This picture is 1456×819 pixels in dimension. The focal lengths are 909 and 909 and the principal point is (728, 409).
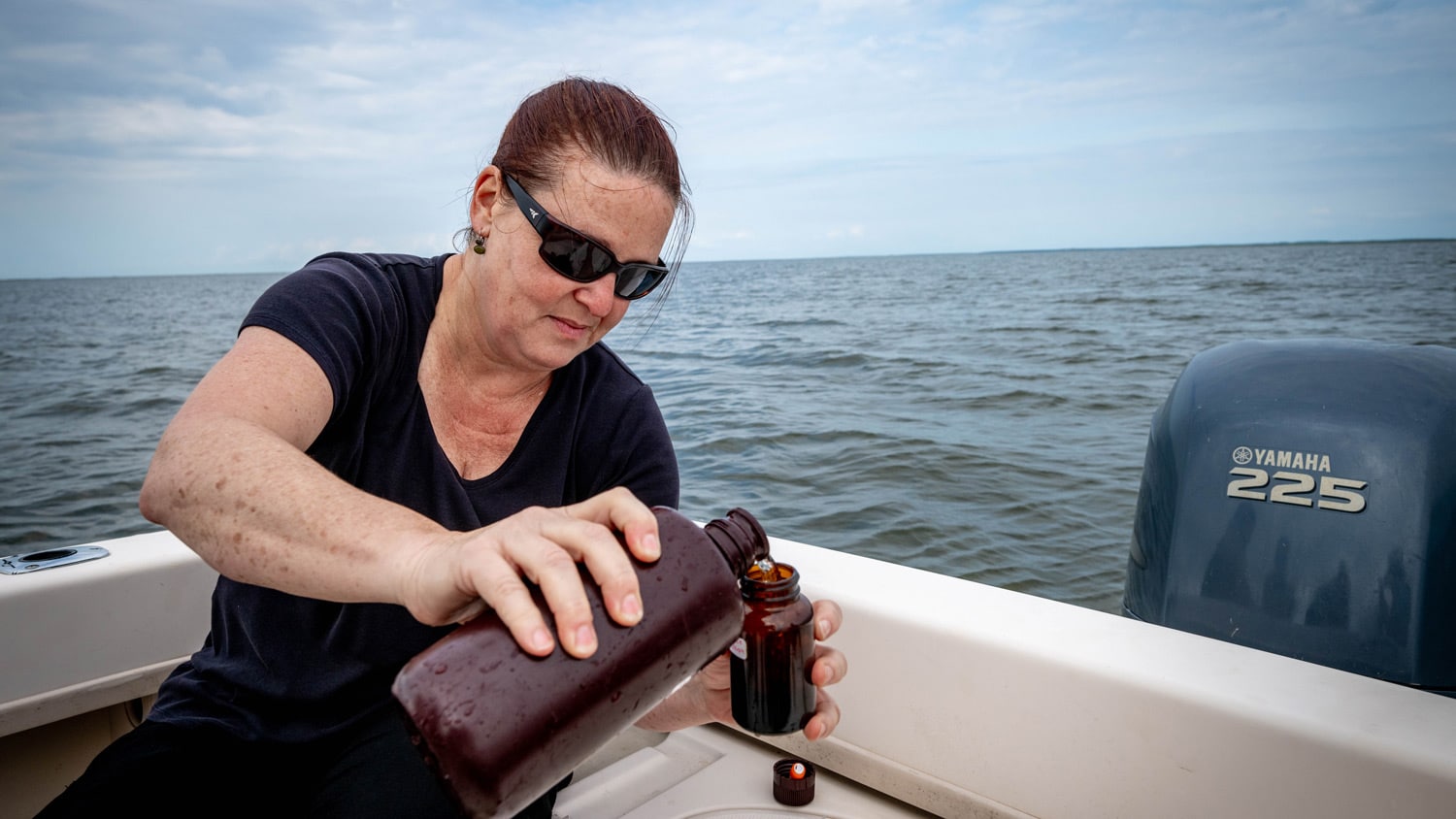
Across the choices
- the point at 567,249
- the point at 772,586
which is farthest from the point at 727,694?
the point at 567,249

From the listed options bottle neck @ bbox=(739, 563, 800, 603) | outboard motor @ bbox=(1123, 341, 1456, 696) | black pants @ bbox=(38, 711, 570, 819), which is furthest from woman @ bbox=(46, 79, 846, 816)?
outboard motor @ bbox=(1123, 341, 1456, 696)

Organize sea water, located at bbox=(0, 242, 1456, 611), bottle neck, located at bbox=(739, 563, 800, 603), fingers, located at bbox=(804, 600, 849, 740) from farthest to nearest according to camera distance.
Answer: sea water, located at bbox=(0, 242, 1456, 611)
fingers, located at bbox=(804, 600, 849, 740)
bottle neck, located at bbox=(739, 563, 800, 603)

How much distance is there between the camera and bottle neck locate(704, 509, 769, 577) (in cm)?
98

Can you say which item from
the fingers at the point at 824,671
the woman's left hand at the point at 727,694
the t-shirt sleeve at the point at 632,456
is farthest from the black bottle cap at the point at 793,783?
the t-shirt sleeve at the point at 632,456

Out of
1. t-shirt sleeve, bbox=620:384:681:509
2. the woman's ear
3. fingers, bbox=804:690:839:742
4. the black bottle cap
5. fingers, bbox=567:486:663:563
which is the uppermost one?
the woman's ear

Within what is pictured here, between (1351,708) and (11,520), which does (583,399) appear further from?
(11,520)

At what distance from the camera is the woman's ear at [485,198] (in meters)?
1.51

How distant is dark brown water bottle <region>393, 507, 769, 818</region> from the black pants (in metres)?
0.54

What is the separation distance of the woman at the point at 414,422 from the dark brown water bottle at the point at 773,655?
5 cm

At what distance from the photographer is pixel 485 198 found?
1535 millimetres

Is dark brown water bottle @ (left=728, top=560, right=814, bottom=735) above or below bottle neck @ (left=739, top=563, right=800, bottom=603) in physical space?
below

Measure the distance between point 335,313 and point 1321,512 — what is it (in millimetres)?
1924

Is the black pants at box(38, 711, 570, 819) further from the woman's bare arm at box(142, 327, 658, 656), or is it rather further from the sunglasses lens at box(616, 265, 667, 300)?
the sunglasses lens at box(616, 265, 667, 300)

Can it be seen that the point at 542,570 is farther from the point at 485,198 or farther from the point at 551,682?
the point at 485,198
